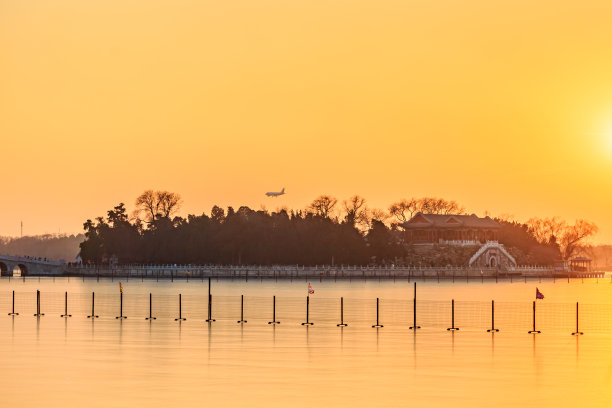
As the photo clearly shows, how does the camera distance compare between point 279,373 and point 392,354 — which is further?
point 392,354

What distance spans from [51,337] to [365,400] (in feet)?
77.5

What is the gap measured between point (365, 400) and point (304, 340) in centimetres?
1976

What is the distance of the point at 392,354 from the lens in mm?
42469

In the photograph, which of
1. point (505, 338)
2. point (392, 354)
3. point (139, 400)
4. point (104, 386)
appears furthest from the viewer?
point (505, 338)

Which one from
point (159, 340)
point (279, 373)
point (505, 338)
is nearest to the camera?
point (279, 373)

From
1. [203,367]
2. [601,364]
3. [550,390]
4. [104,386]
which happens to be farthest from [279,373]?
[601,364]

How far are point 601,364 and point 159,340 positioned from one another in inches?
719

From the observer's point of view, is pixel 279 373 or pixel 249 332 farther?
pixel 249 332

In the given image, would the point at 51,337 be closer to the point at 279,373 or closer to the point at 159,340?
the point at 159,340

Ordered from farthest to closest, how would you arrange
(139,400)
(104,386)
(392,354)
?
(392,354), (104,386), (139,400)

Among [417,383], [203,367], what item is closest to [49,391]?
[203,367]

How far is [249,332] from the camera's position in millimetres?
53719

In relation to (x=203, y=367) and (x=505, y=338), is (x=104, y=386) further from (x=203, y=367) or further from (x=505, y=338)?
(x=505, y=338)

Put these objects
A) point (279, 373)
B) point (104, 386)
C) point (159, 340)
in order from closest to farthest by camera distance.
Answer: point (104, 386)
point (279, 373)
point (159, 340)
